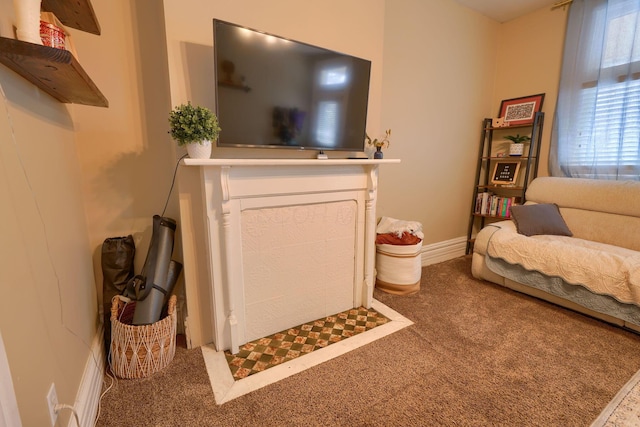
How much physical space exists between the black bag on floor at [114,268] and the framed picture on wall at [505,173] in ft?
11.8

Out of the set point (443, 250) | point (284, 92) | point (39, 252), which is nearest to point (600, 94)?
point (443, 250)

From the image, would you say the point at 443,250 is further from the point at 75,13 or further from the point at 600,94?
the point at 75,13

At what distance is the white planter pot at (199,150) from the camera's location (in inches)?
54.0

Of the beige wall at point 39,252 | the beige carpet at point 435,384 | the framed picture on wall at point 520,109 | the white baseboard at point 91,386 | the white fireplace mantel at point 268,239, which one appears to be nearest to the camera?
the beige wall at point 39,252

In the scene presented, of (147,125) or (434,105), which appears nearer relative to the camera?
(147,125)

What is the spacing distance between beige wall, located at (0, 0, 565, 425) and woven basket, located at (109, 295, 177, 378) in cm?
13

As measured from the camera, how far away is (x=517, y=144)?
120 inches

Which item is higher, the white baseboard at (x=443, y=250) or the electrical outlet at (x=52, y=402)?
the electrical outlet at (x=52, y=402)

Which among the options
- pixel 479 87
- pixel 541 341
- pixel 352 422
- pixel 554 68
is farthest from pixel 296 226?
pixel 554 68

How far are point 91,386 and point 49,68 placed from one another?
1.32 metres

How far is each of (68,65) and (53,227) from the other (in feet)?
2.04

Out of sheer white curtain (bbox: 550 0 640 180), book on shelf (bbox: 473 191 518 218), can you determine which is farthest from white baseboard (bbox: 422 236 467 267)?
sheer white curtain (bbox: 550 0 640 180)

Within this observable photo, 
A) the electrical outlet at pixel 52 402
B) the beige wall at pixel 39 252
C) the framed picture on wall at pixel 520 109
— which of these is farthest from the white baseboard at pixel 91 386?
the framed picture on wall at pixel 520 109

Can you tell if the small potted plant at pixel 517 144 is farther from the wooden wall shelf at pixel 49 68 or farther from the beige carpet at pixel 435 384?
the wooden wall shelf at pixel 49 68
